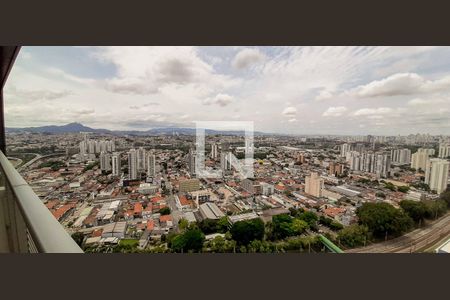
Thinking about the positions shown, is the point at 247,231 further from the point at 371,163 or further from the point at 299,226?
the point at 371,163

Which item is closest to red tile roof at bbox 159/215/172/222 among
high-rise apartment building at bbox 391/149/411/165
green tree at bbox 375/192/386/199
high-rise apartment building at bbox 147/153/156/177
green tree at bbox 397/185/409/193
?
high-rise apartment building at bbox 147/153/156/177

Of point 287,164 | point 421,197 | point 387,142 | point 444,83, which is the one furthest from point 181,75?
point 421,197

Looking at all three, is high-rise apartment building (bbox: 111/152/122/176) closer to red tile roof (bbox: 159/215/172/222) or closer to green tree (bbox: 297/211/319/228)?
red tile roof (bbox: 159/215/172/222)

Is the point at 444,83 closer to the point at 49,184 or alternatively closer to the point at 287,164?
the point at 287,164

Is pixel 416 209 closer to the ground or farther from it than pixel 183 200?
farther from it

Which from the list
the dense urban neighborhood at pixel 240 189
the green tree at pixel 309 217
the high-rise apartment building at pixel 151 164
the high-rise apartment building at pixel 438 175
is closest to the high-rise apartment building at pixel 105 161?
the dense urban neighborhood at pixel 240 189

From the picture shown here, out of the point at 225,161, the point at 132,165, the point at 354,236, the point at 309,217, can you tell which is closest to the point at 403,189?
the point at 354,236
